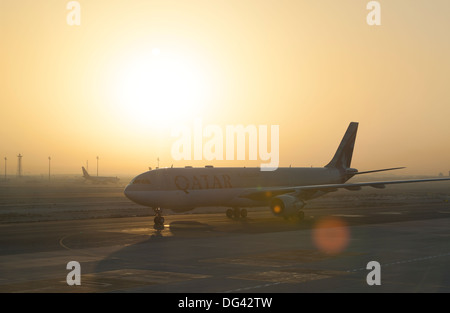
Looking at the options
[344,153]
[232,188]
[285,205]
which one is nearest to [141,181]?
[232,188]

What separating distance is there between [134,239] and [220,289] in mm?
14866

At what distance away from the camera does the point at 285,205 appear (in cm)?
4294

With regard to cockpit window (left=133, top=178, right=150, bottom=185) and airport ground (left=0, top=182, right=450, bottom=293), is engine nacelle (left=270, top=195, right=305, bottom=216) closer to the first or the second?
airport ground (left=0, top=182, right=450, bottom=293)

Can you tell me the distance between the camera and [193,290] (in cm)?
1702

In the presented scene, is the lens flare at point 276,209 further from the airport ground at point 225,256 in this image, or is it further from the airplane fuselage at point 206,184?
the airplane fuselage at point 206,184

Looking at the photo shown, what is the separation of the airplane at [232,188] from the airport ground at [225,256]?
2053mm

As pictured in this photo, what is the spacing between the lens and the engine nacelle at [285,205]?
4300cm

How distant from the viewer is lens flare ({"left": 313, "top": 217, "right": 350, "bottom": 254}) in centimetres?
2745

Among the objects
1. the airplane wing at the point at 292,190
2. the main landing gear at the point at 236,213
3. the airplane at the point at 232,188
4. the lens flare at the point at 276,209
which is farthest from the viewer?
the main landing gear at the point at 236,213

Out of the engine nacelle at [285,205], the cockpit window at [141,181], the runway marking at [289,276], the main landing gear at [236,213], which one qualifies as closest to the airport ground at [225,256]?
the runway marking at [289,276]

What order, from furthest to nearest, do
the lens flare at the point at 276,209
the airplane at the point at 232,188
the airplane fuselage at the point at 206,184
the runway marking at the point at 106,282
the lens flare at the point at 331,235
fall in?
the lens flare at the point at 276,209 → the airplane at the point at 232,188 → the airplane fuselage at the point at 206,184 → the lens flare at the point at 331,235 → the runway marking at the point at 106,282

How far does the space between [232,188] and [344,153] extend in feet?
53.2

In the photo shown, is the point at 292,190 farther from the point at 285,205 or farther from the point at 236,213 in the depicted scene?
the point at 236,213
